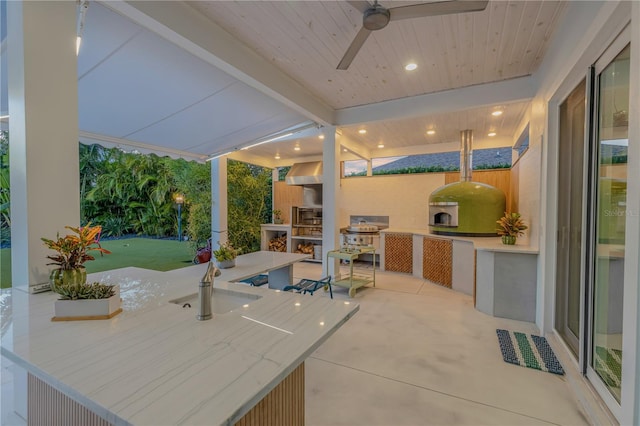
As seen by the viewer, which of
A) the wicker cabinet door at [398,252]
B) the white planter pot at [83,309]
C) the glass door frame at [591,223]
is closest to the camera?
the white planter pot at [83,309]

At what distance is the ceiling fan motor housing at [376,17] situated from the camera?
2086mm

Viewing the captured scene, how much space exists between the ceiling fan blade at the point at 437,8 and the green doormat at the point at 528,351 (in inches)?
113

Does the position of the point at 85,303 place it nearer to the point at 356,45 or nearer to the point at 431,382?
the point at 431,382

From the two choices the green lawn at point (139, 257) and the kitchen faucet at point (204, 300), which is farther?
the green lawn at point (139, 257)

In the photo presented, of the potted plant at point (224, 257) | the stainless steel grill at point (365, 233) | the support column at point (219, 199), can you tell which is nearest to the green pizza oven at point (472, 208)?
the stainless steel grill at point (365, 233)

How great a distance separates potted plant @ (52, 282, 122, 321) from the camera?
1.20 m

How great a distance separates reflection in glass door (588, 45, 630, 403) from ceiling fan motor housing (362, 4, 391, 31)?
152cm

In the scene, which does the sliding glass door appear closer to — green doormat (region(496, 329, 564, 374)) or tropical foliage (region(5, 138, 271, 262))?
green doormat (region(496, 329, 564, 374))

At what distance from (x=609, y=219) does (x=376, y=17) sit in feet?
7.11

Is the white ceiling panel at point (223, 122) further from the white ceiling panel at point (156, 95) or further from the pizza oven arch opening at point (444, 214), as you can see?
the pizza oven arch opening at point (444, 214)

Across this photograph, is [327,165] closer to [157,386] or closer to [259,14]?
[259,14]

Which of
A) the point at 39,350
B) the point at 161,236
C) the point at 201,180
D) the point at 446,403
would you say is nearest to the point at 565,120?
the point at 446,403

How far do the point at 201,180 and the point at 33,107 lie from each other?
214 inches

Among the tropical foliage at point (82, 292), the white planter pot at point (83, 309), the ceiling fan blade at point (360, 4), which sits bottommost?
the white planter pot at point (83, 309)
